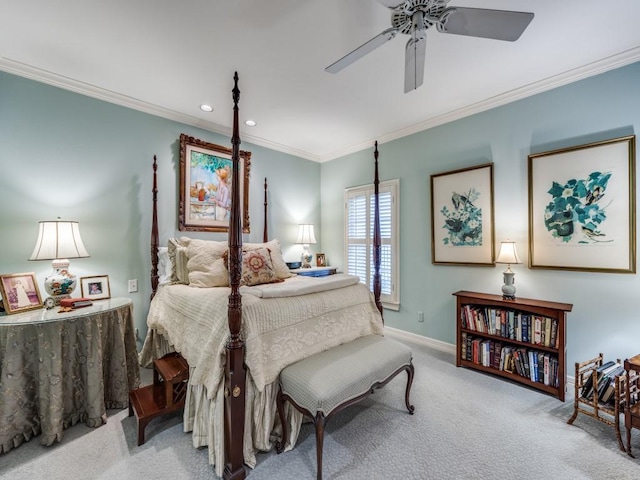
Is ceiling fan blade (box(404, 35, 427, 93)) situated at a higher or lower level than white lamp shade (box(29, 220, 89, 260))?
higher

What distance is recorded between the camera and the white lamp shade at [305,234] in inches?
164

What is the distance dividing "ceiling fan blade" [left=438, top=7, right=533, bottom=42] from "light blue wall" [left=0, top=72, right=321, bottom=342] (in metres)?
2.81

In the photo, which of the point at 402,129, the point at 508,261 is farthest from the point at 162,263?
the point at 508,261

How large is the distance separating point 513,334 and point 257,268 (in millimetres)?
2416

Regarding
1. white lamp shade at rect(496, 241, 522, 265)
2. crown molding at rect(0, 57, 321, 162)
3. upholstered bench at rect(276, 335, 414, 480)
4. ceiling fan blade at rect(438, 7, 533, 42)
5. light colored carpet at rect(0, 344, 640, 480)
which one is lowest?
light colored carpet at rect(0, 344, 640, 480)

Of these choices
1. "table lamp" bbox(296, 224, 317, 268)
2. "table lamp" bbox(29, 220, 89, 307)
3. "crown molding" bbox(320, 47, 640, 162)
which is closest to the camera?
"table lamp" bbox(29, 220, 89, 307)

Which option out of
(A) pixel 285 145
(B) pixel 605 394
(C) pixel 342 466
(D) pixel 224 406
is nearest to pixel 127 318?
(D) pixel 224 406

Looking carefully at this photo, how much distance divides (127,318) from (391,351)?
210 cm

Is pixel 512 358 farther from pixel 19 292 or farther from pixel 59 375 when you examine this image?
pixel 19 292

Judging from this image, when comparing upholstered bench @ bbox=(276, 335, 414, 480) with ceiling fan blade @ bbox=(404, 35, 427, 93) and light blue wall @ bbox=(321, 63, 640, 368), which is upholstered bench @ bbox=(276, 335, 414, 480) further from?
ceiling fan blade @ bbox=(404, 35, 427, 93)

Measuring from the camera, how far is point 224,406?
1521 mm

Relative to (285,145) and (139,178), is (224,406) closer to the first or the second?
(139,178)

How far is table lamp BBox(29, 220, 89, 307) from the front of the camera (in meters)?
2.00

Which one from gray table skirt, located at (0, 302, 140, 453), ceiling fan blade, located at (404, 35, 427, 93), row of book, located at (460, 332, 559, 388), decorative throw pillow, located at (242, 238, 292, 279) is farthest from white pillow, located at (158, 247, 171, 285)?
row of book, located at (460, 332, 559, 388)
